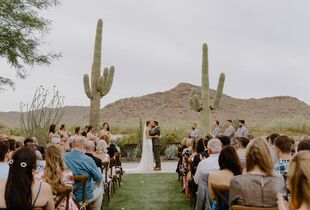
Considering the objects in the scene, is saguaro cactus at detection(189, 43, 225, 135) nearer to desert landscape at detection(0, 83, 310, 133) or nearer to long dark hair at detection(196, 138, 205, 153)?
long dark hair at detection(196, 138, 205, 153)

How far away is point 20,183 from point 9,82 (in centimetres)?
2112

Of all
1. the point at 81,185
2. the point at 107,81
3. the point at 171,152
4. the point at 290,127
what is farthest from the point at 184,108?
the point at 81,185

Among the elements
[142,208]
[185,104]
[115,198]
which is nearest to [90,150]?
[142,208]

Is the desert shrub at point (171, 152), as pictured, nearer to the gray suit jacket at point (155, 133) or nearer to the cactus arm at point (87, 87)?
the cactus arm at point (87, 87)

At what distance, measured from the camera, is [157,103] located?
87.6 m

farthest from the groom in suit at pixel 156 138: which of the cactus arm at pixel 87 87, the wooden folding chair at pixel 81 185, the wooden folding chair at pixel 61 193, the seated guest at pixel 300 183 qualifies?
the seated guest at pixel 300 183

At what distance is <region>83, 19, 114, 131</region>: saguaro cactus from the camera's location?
23.1 metres

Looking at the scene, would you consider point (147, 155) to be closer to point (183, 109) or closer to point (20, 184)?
point (20, 184)

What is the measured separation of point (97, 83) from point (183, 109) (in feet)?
199

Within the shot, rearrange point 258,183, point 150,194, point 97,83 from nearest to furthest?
point 258,183
point 150,194
point 97,83

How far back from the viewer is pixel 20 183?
4.45m

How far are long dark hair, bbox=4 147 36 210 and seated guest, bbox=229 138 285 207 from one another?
77.2 inches

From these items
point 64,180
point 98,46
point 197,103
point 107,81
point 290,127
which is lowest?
point 64,180

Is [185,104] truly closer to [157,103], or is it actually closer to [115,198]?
[157,103]
